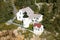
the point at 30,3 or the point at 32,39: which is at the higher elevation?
the point at 30,3

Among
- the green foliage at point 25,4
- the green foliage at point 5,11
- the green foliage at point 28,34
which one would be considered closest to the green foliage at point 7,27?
the green foliage at point 5,11

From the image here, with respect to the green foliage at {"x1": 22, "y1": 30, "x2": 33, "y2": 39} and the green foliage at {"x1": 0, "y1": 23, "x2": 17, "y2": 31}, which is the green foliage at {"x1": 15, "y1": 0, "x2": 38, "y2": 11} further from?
the green foliage at {"x1": 22, "y1": 30, "x2": 33, "y2": 39}

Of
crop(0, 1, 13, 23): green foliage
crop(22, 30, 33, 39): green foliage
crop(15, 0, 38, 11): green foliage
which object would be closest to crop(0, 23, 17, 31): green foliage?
crop(0, 1, 13, 23): green foliage

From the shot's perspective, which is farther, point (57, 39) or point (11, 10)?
point (11, 10)

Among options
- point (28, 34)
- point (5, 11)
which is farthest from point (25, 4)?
point (28, 34)

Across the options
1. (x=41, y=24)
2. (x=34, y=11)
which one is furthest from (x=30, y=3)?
(x=41, y=24)

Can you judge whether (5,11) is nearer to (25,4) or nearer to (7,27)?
(7,27)

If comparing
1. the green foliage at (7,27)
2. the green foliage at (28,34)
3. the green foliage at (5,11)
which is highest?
the green foliage at (5,11)

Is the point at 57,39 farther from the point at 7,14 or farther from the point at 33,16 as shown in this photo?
the point at 7,14

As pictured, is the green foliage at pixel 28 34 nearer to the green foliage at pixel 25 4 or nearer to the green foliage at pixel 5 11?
the green foliage at pixel 5 11
